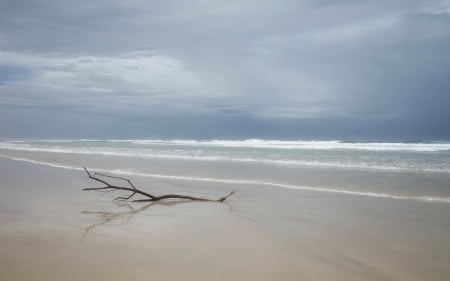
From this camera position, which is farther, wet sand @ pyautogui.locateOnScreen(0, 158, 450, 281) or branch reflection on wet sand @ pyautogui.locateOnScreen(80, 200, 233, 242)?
branch reflection on wet sand @ pyautogui.locateOnScreen(80, 200, 233, 242)

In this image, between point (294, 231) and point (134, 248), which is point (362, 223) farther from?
point (134, 248)

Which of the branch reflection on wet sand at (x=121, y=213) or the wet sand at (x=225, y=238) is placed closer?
the wet sand at (x=225, y=238)

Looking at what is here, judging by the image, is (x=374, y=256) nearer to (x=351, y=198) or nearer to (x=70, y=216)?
(x=351, y=198)

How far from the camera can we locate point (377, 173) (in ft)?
35.7

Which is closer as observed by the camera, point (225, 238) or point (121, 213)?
point (225, 238)

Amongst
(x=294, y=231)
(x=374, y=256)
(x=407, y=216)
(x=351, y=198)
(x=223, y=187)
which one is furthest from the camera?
(x=223, y=187)

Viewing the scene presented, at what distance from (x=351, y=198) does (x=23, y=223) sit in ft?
18.4

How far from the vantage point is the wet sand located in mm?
3229

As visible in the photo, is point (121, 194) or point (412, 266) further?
point (121, 194)

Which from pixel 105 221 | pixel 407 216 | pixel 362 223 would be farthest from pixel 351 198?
pixel 105 221

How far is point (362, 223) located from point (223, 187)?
13.9ft

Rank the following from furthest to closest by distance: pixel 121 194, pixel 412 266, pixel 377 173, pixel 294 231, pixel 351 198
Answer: pixel 377 173
pixel 121 194
pixel 351 198
pixel 294 231
pixel 412 266

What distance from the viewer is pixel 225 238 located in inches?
171

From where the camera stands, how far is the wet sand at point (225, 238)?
3229mm
